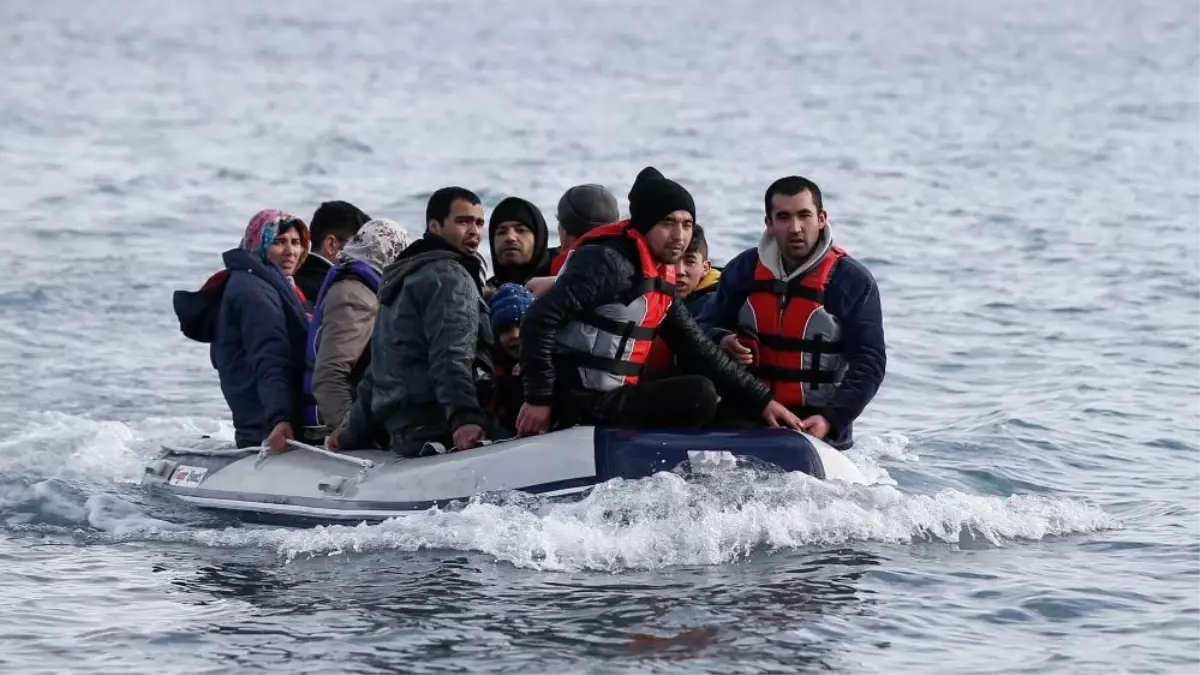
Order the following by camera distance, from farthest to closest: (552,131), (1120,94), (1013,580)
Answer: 1. (1120,94)
2. (552,131)
3. (1013,580)

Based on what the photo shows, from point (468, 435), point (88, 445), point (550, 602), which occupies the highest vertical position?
point (468, 435)

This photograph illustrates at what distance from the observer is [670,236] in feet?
25.6

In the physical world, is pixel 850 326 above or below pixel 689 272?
below

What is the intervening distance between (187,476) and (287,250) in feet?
3.93

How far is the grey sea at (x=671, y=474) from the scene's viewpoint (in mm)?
7246

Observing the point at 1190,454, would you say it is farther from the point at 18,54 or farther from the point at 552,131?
the point at 18,54

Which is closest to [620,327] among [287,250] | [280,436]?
[280,436]

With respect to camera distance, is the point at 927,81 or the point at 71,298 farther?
the point at 927,81

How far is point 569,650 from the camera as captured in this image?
22.7 feet

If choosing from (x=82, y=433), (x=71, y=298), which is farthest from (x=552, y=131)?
(x=82, y=433)

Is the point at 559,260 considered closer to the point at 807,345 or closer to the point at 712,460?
the point at 807,345

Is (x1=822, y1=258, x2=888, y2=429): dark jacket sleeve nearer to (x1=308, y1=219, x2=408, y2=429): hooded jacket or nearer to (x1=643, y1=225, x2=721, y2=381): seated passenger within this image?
(x1=643, y1=225, x2=721, y2=381): seated passenger

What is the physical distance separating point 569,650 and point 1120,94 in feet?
115

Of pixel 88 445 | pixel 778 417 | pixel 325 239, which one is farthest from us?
pixel 88 445
